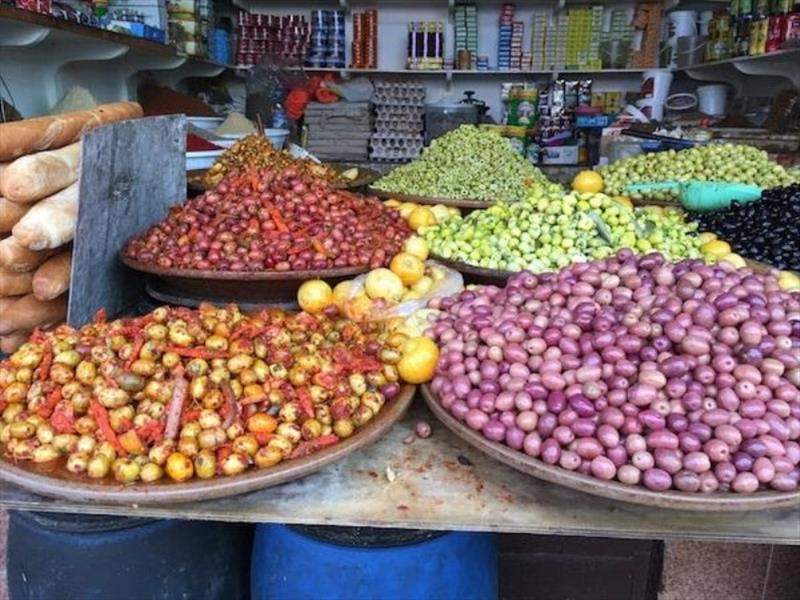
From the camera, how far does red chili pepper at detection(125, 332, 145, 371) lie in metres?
1.15

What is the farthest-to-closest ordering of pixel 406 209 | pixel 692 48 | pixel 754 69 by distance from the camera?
pixel 692 48, pixel 754 69, pixel 406 209

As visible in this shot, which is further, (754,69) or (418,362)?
(754,69)

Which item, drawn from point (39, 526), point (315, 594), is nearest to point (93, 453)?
point (39, 526)

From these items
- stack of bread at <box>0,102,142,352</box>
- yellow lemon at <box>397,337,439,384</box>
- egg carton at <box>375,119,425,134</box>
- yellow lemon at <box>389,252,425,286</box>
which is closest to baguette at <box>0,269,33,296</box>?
stack of bread at <box>0,102,142,352</box>

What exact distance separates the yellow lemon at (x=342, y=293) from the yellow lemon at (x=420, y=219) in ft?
1.86

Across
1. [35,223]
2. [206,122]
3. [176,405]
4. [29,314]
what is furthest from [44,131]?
[206,122]

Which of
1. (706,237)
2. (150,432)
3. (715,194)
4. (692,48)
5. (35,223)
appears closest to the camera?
(150,432)

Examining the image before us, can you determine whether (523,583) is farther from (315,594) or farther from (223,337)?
(223,337)

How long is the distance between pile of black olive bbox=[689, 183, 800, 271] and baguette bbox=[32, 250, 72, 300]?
1962 mm

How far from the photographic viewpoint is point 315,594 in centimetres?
119

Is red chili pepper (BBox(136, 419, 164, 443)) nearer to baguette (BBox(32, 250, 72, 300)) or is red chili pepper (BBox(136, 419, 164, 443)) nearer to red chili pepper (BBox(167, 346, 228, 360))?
red chili pepper (BBox(167, 346, 228, 360))

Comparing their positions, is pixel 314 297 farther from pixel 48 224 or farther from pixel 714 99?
pixel 714 99

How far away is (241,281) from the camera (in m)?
1.67

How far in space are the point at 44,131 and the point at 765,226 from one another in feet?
7.08
